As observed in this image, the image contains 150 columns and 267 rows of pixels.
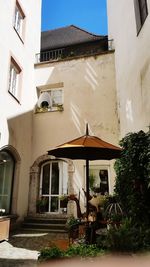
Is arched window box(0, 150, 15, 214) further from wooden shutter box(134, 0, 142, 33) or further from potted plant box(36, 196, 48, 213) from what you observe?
wooden shutter box(134, 0, 142, 33)

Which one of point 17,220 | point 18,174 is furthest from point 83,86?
point 17,220

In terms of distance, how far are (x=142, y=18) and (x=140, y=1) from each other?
2.57 ft

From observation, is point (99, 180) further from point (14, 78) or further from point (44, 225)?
point (14, 78)

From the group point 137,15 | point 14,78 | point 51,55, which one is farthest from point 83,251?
point 51,55

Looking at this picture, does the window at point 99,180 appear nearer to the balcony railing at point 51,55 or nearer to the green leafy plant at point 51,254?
the green leafy plant at point 51,254

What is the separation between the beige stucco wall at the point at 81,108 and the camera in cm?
981

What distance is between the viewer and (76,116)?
33.4 ft

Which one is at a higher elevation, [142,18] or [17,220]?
[142,18]

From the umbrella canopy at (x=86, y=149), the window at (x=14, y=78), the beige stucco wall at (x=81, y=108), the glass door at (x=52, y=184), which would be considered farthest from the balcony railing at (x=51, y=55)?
the umbrella canopy at (x=86, y=149)

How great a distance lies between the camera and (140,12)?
7.50 m

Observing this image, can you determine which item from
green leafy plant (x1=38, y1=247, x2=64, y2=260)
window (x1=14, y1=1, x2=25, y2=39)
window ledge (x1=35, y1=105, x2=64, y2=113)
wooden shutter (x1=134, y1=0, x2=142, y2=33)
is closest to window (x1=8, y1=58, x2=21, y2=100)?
window ledge (x1=35, y1=105, x2=64, y2=113)

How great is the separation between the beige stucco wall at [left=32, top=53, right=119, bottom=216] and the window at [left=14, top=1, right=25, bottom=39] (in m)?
2.45

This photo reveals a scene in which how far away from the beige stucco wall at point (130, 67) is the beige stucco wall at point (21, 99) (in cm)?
392

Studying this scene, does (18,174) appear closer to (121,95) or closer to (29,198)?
(29,198)
